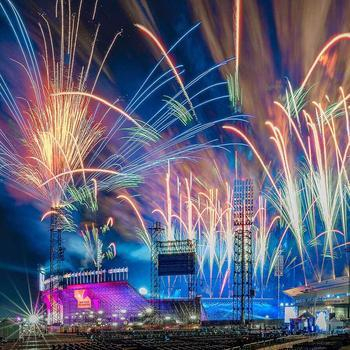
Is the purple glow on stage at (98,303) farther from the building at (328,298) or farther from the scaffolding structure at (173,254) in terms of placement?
the building at (328,298)

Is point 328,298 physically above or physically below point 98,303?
below

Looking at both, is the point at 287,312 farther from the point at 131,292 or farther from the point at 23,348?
the point at 23,348

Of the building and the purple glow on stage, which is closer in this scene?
the purple glow on stage

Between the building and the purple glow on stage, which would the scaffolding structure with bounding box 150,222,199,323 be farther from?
the building

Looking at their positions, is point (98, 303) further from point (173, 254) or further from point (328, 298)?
point (328, 298)

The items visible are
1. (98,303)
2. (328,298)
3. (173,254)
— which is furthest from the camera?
(98,303)

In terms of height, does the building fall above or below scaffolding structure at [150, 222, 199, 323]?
below

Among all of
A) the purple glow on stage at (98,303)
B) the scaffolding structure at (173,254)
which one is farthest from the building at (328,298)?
the scaffolding structure at (173,254)

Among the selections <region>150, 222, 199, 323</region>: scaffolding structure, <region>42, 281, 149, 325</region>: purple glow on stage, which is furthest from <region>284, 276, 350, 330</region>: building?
<region>150, 222, 199, 323</region>: scaffolding structure

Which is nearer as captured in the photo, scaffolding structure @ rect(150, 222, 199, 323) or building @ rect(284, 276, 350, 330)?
scaffolding structure @ rect(150, 222, 199, 323)

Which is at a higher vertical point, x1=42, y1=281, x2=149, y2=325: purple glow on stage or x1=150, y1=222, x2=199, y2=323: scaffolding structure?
x1=150, y1=222, x2=199, y2=323: scaffolding structure

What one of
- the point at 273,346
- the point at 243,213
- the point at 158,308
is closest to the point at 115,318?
the point at 158,308
